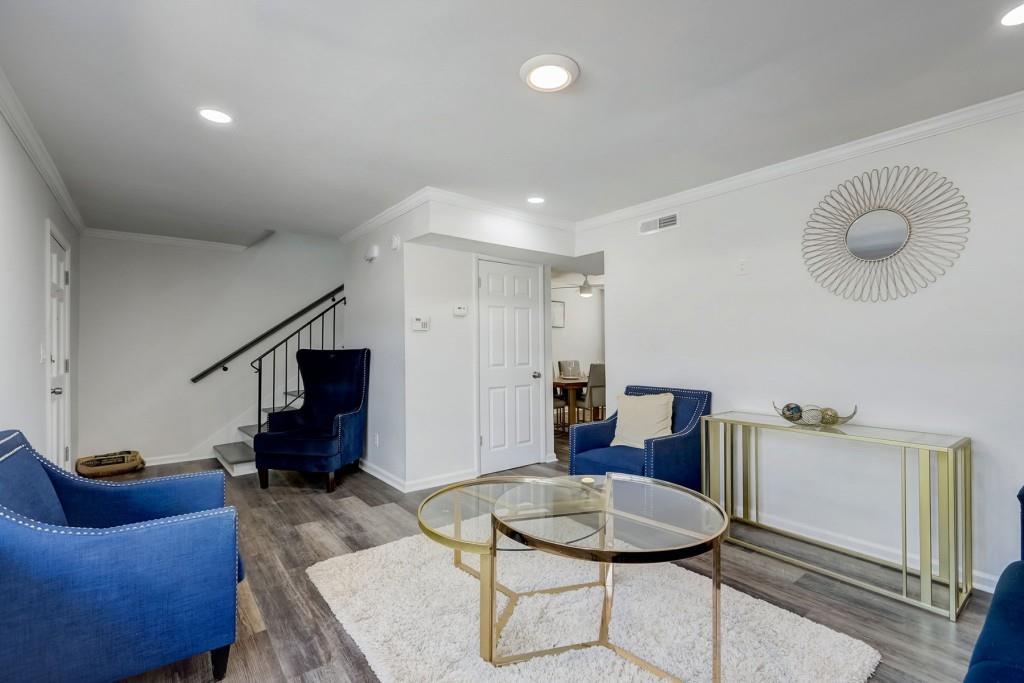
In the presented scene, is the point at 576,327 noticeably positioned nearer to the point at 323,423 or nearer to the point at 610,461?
the point at 323,423

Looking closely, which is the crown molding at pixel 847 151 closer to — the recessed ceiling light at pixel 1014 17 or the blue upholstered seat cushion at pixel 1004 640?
the recessed ceiling light at pixel 1014 17

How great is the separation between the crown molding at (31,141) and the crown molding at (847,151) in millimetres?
3626

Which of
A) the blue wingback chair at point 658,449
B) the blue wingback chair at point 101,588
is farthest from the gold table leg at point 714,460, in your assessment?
the blue wingback chair at point 101,588

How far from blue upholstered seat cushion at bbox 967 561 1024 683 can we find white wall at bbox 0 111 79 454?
3474 millimetres

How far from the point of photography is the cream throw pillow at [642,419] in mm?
3318

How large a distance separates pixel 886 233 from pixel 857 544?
1708 millimetres

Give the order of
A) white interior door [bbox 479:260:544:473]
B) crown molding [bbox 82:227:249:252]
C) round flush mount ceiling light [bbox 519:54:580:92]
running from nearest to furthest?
round flush mount ceiling light [bbox 519:54:580:92]
white interior door [bbox 479:260:544:473]
crown molding [bbox 82:227:249:252]

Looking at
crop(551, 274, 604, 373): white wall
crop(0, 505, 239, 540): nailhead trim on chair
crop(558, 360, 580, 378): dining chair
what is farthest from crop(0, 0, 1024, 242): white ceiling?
crop(551, 274, 604, 373): white wall

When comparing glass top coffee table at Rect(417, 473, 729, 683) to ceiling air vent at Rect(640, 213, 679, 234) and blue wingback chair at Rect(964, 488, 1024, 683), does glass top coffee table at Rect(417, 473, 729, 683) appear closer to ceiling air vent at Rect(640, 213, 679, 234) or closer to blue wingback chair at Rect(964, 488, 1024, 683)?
blue wingback chair at Rect(964, 488, 1024, 683)

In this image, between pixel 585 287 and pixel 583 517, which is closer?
pixel 583 517

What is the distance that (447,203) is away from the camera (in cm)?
362

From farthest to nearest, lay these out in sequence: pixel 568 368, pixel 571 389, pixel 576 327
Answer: pixel 576 327 → pixel 568 368 → pixel 571 389

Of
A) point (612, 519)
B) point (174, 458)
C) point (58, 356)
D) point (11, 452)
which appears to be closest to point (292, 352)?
point (174, 458)

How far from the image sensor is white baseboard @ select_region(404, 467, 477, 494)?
3.90 meters
